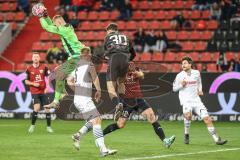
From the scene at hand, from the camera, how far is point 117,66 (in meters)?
15.7

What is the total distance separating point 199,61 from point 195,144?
1328cm

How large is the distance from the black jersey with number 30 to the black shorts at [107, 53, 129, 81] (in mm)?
155

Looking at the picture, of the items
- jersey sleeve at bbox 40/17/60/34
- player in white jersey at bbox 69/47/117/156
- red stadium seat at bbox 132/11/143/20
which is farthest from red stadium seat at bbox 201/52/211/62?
player in white jersey at bbox 69/47/117/156

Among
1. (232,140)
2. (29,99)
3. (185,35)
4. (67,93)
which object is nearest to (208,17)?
(185,35)

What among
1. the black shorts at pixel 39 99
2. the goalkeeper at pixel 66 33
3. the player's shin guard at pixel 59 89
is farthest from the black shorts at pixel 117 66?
the black shorts at pixel 39 99

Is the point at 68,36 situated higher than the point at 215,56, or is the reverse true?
the point at 68,36

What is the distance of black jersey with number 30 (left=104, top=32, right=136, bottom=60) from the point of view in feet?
49.3

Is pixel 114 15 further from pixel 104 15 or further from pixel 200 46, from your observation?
pixel 200 46

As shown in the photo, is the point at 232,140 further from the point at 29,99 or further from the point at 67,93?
the point at 29,99

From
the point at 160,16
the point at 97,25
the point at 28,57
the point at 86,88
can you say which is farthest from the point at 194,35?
the point at 86,88

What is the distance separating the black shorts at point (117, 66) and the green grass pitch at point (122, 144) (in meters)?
1.63

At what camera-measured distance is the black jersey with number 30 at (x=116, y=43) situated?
1503cm

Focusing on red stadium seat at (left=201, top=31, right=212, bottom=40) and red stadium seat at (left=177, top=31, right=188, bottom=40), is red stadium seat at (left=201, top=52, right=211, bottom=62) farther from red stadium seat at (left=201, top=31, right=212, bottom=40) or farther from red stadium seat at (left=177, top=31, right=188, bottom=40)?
red stadium seat at (left=177, top=31, right=188, bottom=40)

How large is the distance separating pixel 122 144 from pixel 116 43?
2936mm
